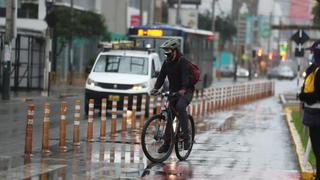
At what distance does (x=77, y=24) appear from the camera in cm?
4669

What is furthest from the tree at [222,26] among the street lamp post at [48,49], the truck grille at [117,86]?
the truck grille at [117,86]

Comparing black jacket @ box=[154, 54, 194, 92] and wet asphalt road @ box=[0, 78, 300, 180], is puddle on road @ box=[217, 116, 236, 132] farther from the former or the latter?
black jacket @ box=[154, 54, 194, 92]

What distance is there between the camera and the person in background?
31.0ft

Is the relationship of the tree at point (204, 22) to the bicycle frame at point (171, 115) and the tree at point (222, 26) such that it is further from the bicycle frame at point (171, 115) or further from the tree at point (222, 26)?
the bicycle frame at point (171, 115)

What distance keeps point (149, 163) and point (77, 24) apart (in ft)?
116

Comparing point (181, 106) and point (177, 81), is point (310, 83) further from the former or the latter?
point (177, 81)

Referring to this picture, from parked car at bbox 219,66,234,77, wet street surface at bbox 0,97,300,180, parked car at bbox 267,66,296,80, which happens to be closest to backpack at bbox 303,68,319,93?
wet street surface at bbox 0,97,300,180

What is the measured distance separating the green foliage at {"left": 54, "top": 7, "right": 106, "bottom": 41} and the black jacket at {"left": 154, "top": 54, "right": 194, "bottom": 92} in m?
31.8

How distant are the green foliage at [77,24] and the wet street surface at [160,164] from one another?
28.8 metres

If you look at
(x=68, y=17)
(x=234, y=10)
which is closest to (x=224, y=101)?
(x=68, y=17)

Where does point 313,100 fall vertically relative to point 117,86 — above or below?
above

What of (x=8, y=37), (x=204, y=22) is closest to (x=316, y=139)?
(x=8, y=37)

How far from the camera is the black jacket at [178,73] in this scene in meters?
12.4

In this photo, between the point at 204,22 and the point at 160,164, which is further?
the point at 204,22
